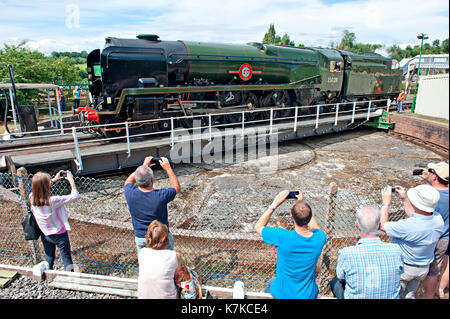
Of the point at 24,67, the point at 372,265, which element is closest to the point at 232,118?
the point at 372,265

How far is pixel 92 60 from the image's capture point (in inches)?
409

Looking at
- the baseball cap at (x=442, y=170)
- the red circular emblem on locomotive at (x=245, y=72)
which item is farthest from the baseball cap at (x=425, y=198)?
the red circular emblem on locomotive at (x=245, y=72)

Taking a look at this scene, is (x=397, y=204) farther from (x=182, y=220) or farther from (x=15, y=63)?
(x=15, y=63)

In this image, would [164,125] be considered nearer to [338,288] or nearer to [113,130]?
[113,130]

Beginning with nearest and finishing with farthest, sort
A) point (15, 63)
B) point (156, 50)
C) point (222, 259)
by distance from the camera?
1. point (222, 259)
2. point (156, 50)
3. point (15, 63)

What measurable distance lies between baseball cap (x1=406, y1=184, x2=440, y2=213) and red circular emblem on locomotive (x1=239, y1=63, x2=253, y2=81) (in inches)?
387

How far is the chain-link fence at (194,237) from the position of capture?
4.72m

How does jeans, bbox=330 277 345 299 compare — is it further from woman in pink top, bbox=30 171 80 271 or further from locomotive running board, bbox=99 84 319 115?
locomotive running board, bbox=99 84 319 115

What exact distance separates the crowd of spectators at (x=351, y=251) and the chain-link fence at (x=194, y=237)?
0.67m

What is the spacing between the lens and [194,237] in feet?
Answer: 19.7

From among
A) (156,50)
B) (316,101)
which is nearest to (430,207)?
(156,50)

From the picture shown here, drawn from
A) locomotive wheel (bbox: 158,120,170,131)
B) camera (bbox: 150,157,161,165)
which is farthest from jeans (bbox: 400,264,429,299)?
locomotive wheel (bbox: 158,120,170,131)

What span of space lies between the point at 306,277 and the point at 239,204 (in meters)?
4.73

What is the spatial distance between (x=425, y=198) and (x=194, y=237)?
405 centimetres
